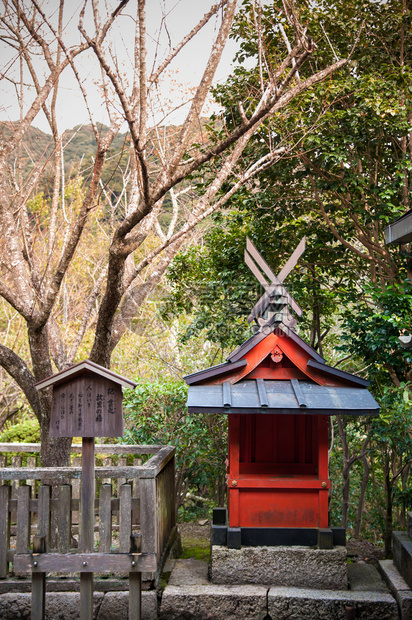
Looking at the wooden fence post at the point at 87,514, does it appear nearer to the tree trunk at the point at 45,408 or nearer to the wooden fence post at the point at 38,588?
the wooden fence post at the point at 38,588

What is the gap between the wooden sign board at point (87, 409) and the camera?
4.18 meters

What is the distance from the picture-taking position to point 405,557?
205 inches

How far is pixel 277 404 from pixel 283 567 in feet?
5.72

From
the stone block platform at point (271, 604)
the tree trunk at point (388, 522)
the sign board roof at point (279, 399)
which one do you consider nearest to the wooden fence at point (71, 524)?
the stone block platform at point (271, 604)

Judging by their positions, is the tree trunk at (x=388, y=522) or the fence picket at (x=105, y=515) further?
the tree trunk at (x=388, y=522)

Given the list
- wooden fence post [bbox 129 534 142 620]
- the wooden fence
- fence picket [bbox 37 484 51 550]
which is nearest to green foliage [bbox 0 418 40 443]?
the wooden fence

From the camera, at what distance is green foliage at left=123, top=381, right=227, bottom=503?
8.22 meters

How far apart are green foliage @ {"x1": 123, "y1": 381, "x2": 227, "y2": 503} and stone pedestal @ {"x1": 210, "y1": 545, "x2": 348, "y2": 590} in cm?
302

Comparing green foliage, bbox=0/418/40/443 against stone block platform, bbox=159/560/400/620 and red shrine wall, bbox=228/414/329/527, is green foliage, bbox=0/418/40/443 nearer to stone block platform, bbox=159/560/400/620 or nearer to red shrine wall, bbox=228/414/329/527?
stone block platform, bbox=159/560/400/620

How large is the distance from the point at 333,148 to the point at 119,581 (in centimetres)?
593

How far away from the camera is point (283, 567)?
202 inches

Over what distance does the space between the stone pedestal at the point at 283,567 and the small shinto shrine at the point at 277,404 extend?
86 mm

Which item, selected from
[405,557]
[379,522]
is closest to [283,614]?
[405,557]

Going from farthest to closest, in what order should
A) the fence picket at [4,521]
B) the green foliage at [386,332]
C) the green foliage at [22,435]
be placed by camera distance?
the green foliage at [22,435], the green foliage at [386,332], the fence picket at [4,521]
